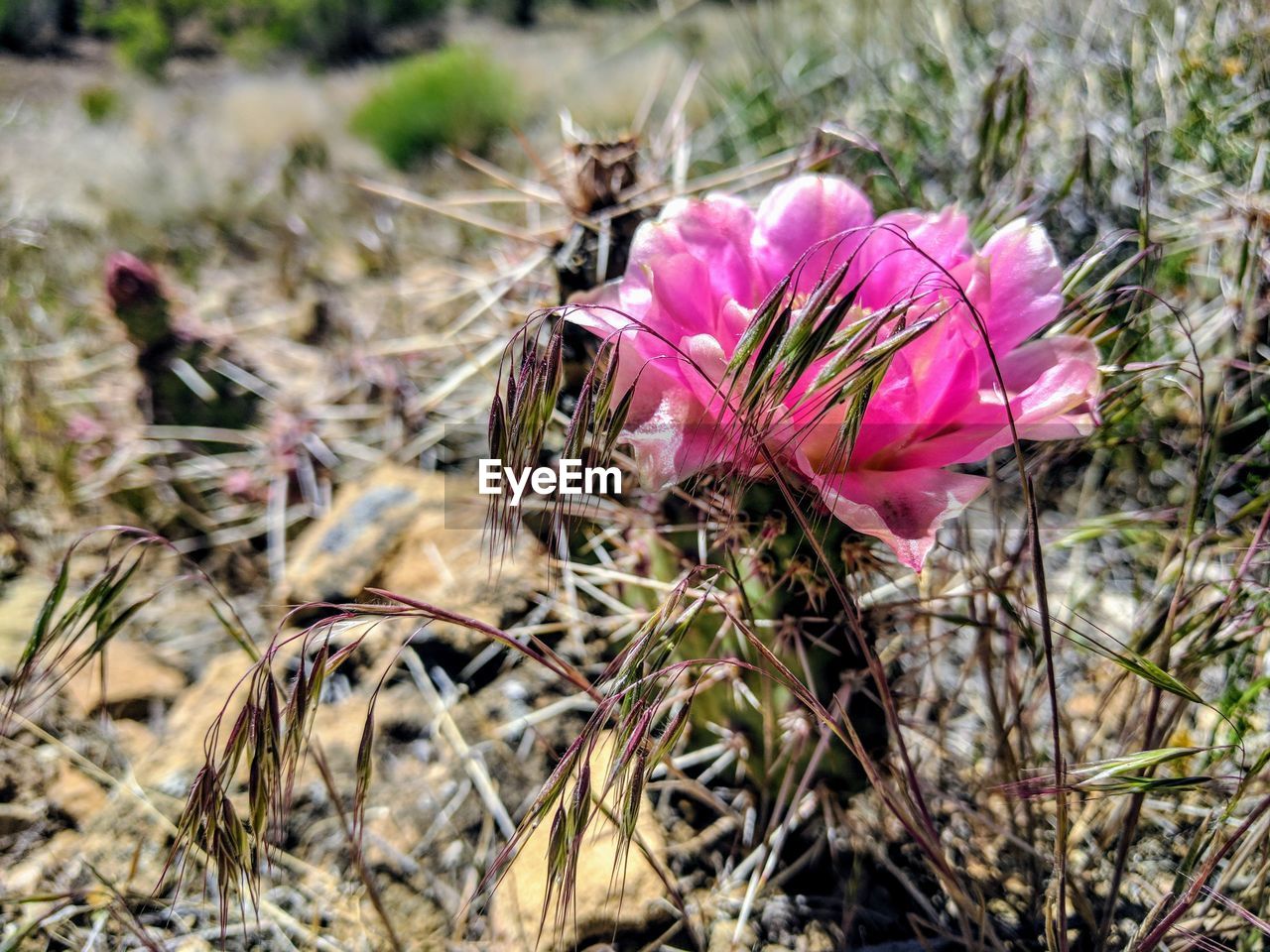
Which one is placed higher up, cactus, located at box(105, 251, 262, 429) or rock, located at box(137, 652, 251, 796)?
cactus, located at box(105, 251, 262, 429)

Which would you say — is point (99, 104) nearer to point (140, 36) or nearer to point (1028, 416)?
point (140, 36)

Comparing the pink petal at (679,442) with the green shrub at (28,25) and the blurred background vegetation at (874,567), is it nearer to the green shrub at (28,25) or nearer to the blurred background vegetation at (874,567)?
the blurred background vegetation at (874,567)

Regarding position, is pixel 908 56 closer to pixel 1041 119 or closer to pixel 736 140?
pixel 736 140

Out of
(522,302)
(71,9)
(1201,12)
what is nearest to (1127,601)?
(522,302)

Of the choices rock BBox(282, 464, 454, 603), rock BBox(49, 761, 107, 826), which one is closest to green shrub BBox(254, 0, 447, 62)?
rock BBox(282, 464, 454, 603)

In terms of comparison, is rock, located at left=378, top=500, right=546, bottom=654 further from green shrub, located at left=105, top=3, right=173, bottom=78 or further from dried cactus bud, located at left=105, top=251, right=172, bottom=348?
green shrub, located at left=105, top=3, right=173, bottom=78

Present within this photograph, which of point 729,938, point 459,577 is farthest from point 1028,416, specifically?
point 459,577
